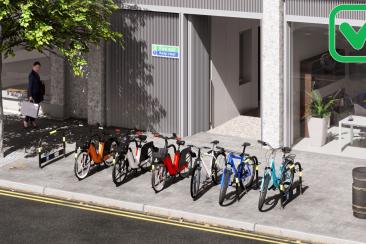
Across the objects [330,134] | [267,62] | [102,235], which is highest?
[267,62]

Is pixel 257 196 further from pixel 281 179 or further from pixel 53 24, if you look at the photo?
pixel 53 24

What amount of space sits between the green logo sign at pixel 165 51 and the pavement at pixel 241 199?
11.3 feet

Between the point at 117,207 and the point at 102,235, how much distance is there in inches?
74.7

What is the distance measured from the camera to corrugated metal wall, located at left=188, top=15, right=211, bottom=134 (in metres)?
24.1

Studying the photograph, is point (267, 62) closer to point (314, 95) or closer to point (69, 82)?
point (314, 95)

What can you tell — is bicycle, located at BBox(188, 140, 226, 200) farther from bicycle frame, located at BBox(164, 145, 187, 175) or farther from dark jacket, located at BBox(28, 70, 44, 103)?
dark jacket, located at BBox(28, 70, 44, 103)

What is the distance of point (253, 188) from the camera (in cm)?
1970

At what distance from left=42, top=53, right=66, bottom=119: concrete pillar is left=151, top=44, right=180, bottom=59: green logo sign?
133 inches

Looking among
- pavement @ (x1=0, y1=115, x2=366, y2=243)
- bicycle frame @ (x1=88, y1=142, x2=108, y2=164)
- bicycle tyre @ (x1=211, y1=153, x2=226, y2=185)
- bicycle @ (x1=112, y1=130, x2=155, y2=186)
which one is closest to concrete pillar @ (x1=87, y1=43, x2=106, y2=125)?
pavement @ (x1=0, y1=115, x2=366, y2=243)

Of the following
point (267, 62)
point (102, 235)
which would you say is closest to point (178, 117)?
point (267, 62)

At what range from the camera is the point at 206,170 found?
19922 mm

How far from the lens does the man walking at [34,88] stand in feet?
84.4

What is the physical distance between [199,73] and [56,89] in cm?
474

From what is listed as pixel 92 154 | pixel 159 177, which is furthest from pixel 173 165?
pixel 92 154
